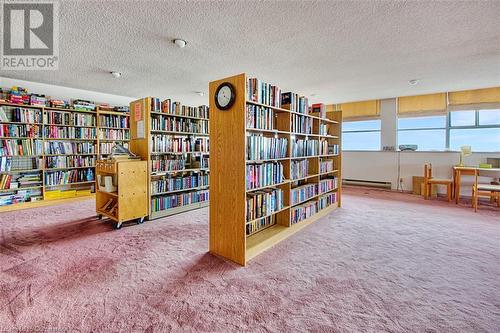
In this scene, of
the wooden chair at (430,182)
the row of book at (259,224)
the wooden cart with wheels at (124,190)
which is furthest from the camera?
the wooden chair at (430,182)

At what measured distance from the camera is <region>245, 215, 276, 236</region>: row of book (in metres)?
2.78

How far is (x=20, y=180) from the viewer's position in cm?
437

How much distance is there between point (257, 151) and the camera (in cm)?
249

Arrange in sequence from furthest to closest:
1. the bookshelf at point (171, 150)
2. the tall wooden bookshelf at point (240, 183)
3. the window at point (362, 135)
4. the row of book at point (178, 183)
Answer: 1. the window at point (362, 135)
2. the row of book at point (178, 183)
3. the bookshelf at point (171, 150)
4. the tall wooden bookshelf at point (240, 183)

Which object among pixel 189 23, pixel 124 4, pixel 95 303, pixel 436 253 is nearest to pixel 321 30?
pixel 189 23

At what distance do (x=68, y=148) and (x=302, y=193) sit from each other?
4.96 metres

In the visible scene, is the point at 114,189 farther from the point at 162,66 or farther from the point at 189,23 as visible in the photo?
the point at 189,23

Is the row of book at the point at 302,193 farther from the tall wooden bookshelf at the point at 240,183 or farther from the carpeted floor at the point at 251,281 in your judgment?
the carpeted floor at the point at 251,281

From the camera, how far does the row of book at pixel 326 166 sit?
3964 mm

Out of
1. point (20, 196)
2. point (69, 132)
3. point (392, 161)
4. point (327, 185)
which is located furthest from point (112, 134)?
point (392, 161)

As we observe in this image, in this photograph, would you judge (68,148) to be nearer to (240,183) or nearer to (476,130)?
(240,183)

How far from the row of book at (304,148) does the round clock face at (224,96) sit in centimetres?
119

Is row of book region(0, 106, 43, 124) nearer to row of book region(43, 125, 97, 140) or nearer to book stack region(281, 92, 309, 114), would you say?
row of book region(43, 125, 97, 140)

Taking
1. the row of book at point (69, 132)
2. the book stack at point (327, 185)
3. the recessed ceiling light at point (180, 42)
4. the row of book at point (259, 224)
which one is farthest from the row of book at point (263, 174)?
the row of book at point (69, 132)
